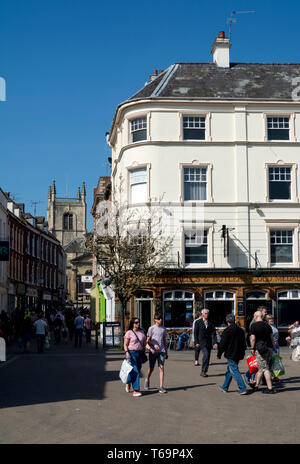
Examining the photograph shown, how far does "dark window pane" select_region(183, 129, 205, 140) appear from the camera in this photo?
3086 centimetres

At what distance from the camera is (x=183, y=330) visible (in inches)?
1160

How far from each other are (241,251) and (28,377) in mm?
16089

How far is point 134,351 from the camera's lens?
1300 centimetres

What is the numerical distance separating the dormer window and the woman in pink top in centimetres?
1914

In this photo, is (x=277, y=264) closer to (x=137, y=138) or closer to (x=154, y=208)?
(x=154, y=208)

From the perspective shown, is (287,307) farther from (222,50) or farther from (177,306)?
(222,50)

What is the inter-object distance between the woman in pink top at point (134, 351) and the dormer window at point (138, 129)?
1914cm

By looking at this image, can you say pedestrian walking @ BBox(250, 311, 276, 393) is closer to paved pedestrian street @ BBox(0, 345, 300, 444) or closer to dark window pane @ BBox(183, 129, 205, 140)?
paved pedestrian street @ BBox(0, 345, 300, 444)

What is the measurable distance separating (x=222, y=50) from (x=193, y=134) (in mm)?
6421

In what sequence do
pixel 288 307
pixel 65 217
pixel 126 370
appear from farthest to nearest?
pixel 65 217 < pixel 288 307 < pixel 126 370

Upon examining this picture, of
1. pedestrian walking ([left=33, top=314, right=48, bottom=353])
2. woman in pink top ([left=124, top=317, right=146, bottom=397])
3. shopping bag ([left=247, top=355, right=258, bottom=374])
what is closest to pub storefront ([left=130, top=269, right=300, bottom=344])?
pedestrian walking ([left=33, top=314, right=48, bottom=353])

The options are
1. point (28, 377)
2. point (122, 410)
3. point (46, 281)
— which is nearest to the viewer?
point (122, 410)

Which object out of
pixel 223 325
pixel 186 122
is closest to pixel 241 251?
pixel 223 325

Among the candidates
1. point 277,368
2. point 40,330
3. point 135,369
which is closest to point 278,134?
point 40,330
